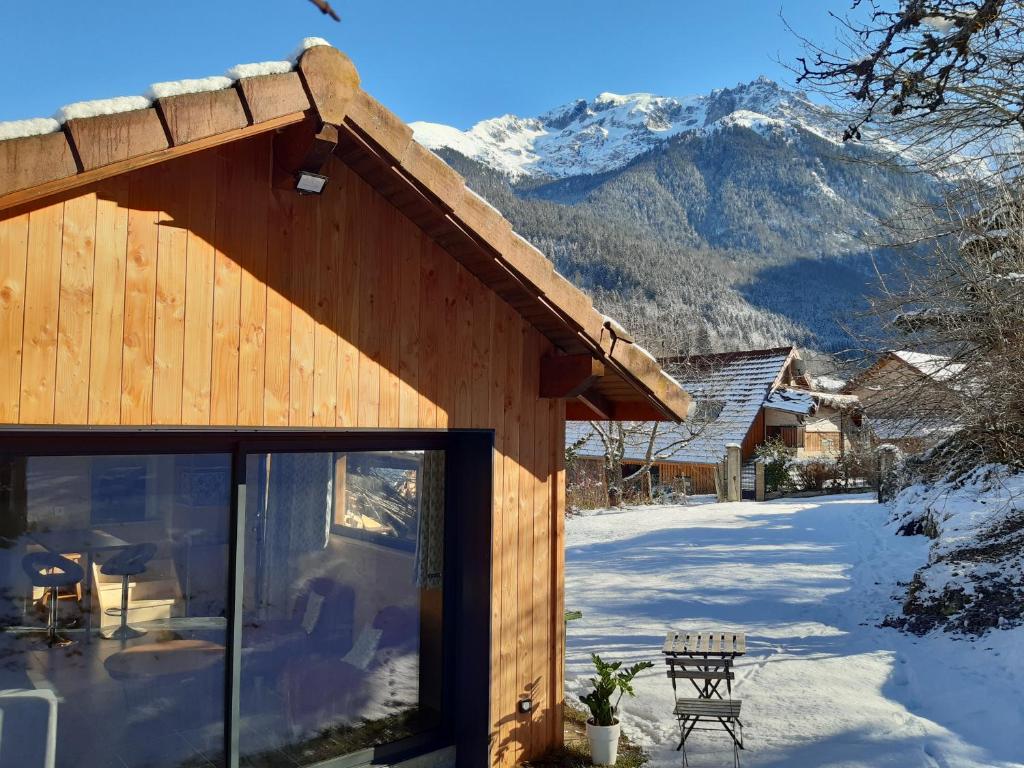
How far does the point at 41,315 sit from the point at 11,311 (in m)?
0.11

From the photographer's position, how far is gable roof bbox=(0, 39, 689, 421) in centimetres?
294

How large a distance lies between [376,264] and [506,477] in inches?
65.0

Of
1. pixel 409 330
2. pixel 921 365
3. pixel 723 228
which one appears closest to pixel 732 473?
pixel 921 365

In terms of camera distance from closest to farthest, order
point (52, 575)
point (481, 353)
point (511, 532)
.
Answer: point (52, 575) < point (481, 353) < point (511, 532)

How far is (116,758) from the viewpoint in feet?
13.0

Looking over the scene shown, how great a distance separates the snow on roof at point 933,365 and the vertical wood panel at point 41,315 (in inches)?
350

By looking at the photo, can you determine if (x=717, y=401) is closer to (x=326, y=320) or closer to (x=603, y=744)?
(x=603, y=744)

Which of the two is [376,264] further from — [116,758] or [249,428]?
[116,758]

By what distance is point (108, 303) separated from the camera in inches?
135

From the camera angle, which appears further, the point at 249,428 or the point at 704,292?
the point at 704,292

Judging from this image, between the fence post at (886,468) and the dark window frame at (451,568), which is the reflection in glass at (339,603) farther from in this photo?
the fence post at (886,468)

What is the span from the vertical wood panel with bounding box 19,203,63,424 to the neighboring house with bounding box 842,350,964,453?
28.8 feet

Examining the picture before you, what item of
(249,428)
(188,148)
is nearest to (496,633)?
(249,428)

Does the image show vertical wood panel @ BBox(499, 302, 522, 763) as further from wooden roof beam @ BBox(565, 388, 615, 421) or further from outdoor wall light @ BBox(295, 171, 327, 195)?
outdoor wall light @ BBox(295, 171, 327, 195)
